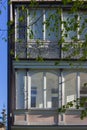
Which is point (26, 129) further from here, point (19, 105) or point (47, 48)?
point (47, 48)

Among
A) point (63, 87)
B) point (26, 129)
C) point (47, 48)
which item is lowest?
point (26, 129)

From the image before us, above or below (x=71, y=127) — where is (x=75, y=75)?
above

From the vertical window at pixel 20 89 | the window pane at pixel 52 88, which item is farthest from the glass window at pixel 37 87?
the vertical window at pixel 20 89

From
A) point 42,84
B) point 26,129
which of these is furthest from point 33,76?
point 26,129

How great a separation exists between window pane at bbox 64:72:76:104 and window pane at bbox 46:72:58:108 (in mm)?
563

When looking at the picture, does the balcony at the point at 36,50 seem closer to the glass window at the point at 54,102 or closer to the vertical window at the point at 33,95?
the vertical window at the point at 33,95

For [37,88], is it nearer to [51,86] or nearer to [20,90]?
[51,86]

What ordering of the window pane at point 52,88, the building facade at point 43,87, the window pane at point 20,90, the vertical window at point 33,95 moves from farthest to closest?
the window pane at point 52,88, the vertical window at point 33,95, the window pane at point 20,90, the building facade at point 43,87

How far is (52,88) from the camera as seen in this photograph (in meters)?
33.8

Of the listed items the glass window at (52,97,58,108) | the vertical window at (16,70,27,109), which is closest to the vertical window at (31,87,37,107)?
the vertical window at (16,70,27,109)

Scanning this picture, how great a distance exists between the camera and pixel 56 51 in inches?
1355

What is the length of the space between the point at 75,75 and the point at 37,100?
2.54 m

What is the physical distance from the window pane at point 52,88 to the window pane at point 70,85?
1.85 feet

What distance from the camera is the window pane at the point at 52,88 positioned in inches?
1324
